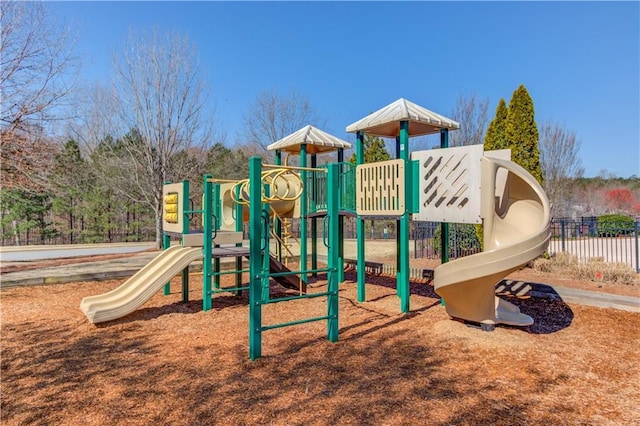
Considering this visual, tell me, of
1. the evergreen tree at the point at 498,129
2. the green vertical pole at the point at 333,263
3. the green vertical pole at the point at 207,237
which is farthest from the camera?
the evergreen tree at the point at 498,129

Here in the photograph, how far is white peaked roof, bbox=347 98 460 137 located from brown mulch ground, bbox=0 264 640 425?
3417 millimetres

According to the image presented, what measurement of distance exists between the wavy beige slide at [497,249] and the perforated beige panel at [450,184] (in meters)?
0.19

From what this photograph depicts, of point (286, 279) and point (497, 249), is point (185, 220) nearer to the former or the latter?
point (286, 279)

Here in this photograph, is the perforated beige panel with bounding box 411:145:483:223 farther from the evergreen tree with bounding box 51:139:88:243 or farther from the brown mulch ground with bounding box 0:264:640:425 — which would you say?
the evergreen tree with bounding box 51:139:88:243

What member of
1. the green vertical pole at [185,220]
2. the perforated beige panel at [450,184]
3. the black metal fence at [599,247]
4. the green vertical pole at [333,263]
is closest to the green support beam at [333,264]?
the green vertical pole at [333,263]

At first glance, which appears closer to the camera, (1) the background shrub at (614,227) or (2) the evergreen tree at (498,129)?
(1) the background shrub at (614,227)

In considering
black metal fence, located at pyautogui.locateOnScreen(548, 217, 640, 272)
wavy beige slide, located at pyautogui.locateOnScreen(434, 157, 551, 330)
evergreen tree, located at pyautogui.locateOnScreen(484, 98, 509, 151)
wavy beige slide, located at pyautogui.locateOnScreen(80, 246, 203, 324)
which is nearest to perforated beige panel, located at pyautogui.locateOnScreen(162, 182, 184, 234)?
wavy beige slide, located at pyautogui.locateOnScreen(80, 246, 203, 324)

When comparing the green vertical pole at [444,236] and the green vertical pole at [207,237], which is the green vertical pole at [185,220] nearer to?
the green vertical pole at [207,237]

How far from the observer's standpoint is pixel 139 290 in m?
6.45

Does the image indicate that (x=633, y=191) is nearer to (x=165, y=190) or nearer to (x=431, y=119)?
(x=431, y=119)

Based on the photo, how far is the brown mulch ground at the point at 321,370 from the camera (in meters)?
3.22

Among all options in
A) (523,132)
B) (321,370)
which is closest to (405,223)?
(321,370)

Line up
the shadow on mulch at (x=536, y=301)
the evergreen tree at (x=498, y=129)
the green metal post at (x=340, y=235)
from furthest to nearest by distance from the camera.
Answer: the evergreen tree at (x=498, y=129) → the green metal post at (x=340, y=235) → the shadow on mulch at (x=536, y=301)

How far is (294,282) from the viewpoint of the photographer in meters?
7.67
